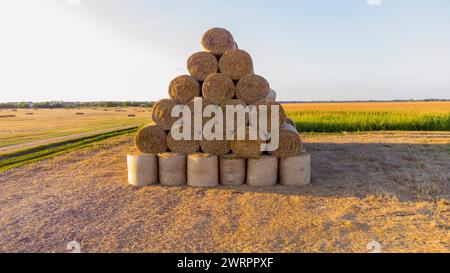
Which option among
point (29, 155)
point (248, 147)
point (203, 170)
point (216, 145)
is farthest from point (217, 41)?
point (29, 155)

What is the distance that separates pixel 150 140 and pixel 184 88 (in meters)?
1.30

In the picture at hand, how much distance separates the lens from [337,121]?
17.1 meters

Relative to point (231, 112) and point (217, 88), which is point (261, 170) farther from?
point (217, 88)

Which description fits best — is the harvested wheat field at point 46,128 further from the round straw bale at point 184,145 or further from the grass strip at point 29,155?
the round straw bale at point 184,145

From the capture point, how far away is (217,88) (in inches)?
245

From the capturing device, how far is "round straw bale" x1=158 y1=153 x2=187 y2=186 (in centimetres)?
605

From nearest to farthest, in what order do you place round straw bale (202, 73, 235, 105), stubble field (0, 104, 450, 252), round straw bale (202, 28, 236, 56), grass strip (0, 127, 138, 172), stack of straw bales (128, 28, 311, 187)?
stubble field (0, 104, 450, 252) → stack of straw bales (128, 28, 311, 187) → round straw bale (202, 73, 235, 105) → round straw bale (202, 28, 236, 56) → grass strip (0, 127, 138, 172)

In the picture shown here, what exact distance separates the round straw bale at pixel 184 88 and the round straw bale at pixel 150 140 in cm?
83

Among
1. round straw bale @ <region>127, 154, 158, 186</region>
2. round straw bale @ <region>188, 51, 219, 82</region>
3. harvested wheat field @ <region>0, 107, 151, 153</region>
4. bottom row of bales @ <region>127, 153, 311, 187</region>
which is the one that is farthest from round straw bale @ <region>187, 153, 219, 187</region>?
harvested wheat field @ <region>0, 107, 151, 153</region>

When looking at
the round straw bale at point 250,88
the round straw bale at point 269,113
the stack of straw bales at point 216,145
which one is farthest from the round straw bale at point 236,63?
the round straw bale at point 269,113

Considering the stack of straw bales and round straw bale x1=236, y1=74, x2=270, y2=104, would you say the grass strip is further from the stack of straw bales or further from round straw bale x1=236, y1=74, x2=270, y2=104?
round straw bale x1=236, y1=74, x2=270, y2=104

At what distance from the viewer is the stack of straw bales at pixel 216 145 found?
5.96 meters

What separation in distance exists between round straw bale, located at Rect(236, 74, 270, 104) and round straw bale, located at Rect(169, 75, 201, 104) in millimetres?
899
